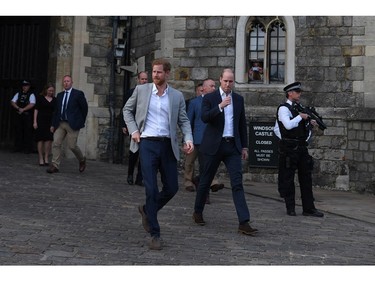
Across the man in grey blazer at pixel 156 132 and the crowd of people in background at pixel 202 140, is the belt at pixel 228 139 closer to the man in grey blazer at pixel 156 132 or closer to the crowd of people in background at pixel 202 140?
the crowd of people in background at pixel 202 140

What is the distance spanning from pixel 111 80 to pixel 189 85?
274cm

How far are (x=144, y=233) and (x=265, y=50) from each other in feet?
21.7

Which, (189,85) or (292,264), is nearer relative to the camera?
(292,264)

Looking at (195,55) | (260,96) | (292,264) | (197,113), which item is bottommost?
(292,264)

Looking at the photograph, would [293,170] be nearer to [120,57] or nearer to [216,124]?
[216,124]

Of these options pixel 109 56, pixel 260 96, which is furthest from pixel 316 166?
pixel 109 56

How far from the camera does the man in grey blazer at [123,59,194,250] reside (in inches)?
206

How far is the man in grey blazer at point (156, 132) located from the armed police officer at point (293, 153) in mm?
2142

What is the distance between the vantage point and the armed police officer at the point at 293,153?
7156 mm

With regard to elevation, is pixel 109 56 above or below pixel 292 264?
above

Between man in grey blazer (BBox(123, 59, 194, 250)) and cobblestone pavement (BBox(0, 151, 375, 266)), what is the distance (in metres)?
0.53

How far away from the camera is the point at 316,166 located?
10.9 meters

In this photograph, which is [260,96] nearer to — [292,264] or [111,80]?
[111,80]

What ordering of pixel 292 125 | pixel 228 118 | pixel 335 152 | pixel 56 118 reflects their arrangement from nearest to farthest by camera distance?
pixel 228 118 → pixel 292 125 → pixel 56 118 → pixel 335 152
